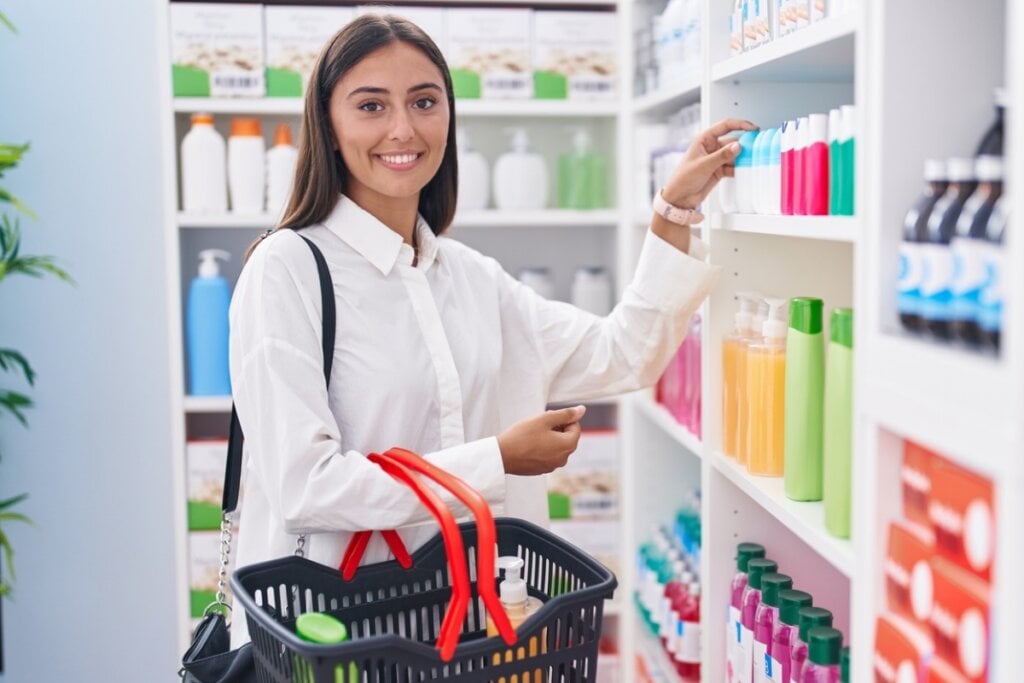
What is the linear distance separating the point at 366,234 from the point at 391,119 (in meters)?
0.20

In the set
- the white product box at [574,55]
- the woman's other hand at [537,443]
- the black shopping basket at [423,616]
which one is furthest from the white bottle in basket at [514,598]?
the white product box at [574,55]

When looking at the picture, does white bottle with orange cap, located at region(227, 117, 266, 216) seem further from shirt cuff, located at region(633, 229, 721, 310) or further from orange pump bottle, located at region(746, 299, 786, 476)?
orange pump bottle, located at region(746, 299, 786, 476)

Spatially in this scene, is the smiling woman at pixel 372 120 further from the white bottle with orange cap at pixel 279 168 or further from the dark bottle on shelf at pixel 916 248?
the white bottle with orange cap at pixel 279 168

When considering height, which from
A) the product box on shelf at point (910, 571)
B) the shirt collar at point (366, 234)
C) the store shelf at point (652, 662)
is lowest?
the store shelf at point (652, 662)

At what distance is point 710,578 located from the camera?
216 cm

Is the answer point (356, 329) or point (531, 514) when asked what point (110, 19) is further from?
point (531, 514)

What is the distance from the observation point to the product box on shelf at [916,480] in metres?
1.25

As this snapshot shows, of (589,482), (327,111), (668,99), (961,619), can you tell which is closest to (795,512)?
(961,619)

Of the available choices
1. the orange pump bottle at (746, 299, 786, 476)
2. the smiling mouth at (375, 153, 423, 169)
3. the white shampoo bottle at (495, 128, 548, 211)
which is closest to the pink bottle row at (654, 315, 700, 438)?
the orange pump bottle at (746, 299, 786, 476)

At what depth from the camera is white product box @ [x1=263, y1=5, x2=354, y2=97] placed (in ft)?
9.69

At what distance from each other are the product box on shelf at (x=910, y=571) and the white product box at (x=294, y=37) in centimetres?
213

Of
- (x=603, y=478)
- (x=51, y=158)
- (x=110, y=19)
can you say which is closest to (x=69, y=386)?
(x=51, y=158)

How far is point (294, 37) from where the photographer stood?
2959 millimetres

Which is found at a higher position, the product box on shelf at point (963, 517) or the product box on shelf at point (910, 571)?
the product box on shelf at point (963, 517)
